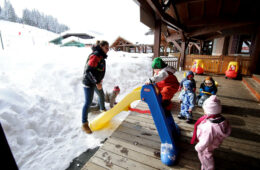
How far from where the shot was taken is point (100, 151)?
197 centimetres

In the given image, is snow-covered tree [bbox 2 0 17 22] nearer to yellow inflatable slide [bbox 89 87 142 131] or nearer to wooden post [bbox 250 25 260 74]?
yellow inflatable slide [bbox 89 87 142 131]

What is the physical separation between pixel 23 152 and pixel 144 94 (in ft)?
8.12

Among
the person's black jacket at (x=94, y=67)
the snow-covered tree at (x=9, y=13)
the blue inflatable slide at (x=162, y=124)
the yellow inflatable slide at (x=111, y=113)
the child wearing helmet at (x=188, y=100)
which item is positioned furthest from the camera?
the snow-covered tree at (x=9, y=13)

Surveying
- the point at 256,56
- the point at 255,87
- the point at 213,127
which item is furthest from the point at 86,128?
the point at 256,56

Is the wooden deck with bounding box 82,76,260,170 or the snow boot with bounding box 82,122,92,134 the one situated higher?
the wooden deck with bounding box 82,76,260,170

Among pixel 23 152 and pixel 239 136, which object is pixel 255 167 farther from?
pixel 23 152

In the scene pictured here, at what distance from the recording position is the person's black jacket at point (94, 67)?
2484 millimetres

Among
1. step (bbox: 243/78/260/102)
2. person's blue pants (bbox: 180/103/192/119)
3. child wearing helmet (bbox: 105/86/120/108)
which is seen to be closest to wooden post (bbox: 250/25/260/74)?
step (bbox: 243/78/260/102)

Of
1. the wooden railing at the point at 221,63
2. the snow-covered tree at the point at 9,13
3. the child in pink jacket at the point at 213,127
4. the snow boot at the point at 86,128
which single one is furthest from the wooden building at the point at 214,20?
the snow-covered tree at the point at 9,13

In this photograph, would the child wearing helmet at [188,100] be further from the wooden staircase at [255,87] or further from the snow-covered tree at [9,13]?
the snow-covered tree at [9,13]

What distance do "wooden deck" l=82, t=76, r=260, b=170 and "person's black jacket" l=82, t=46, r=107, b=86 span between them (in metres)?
1.15

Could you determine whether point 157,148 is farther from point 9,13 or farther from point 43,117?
point 9,13

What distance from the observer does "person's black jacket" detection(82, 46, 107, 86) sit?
2484 millimetres

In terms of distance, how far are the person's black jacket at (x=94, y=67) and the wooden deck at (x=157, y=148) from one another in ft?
3.77
